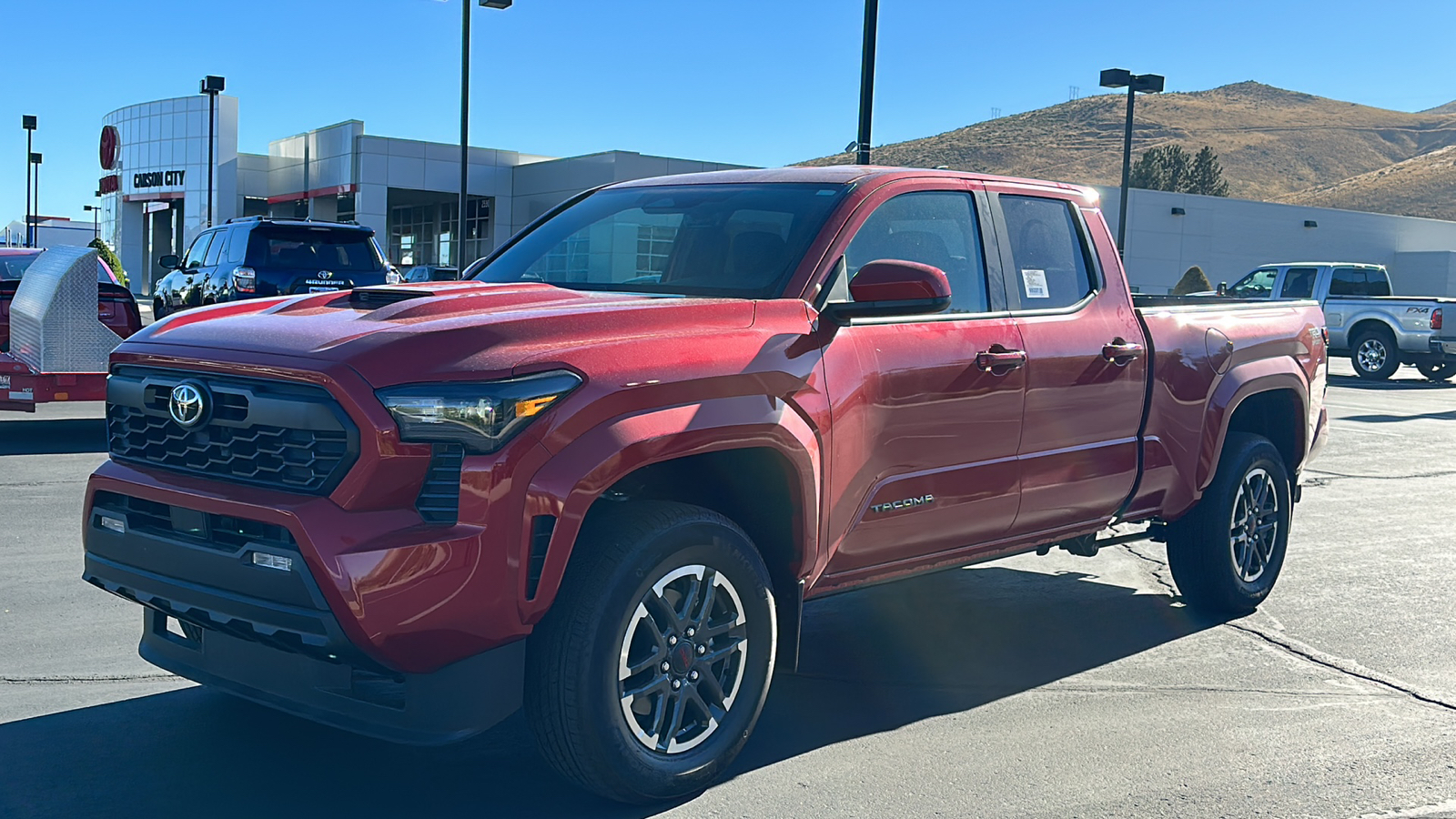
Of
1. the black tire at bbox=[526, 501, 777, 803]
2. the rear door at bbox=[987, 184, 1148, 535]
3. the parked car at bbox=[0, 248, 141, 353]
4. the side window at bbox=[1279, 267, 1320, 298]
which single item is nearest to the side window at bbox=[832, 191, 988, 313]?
the rear door at bbox=[987, 184, 1148, 535]

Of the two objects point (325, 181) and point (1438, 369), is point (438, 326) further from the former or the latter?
point (325, 181)

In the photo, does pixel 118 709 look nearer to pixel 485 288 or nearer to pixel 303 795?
pixel 303 795

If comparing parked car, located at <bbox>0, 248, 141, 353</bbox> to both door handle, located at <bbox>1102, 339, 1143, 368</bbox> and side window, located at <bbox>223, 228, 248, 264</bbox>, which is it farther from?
door handle, located at <bbox>1102, 339, 1143, 368</bbox>

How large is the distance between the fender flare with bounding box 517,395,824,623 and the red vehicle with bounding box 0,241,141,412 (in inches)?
309

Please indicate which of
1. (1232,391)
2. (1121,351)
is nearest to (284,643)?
(1121,351)

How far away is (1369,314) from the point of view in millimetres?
24031

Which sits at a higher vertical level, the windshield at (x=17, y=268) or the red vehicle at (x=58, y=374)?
the windshield at (x=17, y=268)

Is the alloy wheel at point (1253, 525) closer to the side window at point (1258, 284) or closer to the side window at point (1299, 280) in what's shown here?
the side window at point (1258, 284)

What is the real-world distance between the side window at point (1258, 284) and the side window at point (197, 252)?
17.7 metres

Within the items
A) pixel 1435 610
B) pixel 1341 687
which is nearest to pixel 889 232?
pixel 1341 687

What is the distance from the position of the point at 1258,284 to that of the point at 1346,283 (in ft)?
5.32

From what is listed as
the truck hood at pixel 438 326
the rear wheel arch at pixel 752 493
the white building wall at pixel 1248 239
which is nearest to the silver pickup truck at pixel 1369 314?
the rear wheel arch at pixel 752 493

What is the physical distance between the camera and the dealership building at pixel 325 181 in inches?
1825

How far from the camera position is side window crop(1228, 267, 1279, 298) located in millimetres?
25203
